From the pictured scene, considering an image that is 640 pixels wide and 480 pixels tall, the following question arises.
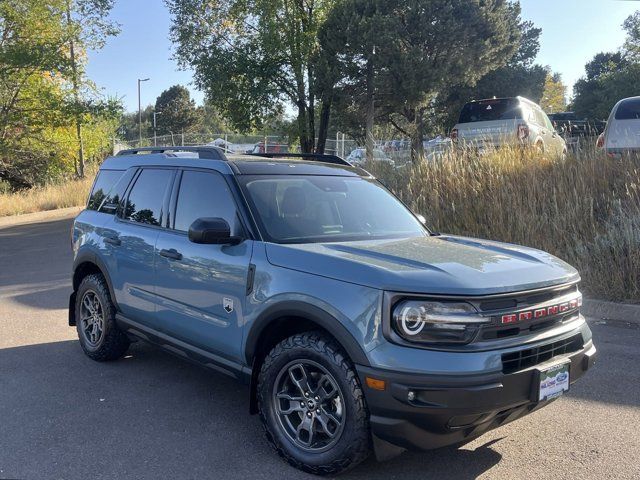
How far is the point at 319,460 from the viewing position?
10.5ft

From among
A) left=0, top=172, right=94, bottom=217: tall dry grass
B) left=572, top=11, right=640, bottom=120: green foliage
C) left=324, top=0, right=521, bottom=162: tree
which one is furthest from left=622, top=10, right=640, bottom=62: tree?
left=0, top=172, right=94, bottom=217: tall dry grass

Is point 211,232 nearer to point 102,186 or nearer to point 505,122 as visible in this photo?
point 102,186

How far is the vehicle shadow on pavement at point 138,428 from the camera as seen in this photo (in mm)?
3389

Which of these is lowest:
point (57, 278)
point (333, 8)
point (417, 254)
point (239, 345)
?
point (57, 278)

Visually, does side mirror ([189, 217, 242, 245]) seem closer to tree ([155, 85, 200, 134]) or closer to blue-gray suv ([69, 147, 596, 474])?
blue-gray suv ([69, 147, 596, 474])

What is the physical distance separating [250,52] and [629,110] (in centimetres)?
1324

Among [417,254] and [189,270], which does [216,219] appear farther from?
[417,254]

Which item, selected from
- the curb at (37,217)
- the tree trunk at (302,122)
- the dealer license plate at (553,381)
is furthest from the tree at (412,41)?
the dealer license plate at (553,381)

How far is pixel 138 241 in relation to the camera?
4.73 m

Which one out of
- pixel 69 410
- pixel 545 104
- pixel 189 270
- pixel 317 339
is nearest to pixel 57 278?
pixel 69 410

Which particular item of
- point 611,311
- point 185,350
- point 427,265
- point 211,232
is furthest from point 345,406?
point 611,311

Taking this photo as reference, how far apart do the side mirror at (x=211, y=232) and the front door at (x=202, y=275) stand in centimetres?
12

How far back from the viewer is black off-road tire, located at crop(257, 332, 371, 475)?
3.03 m

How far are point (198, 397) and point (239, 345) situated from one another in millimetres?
1103
